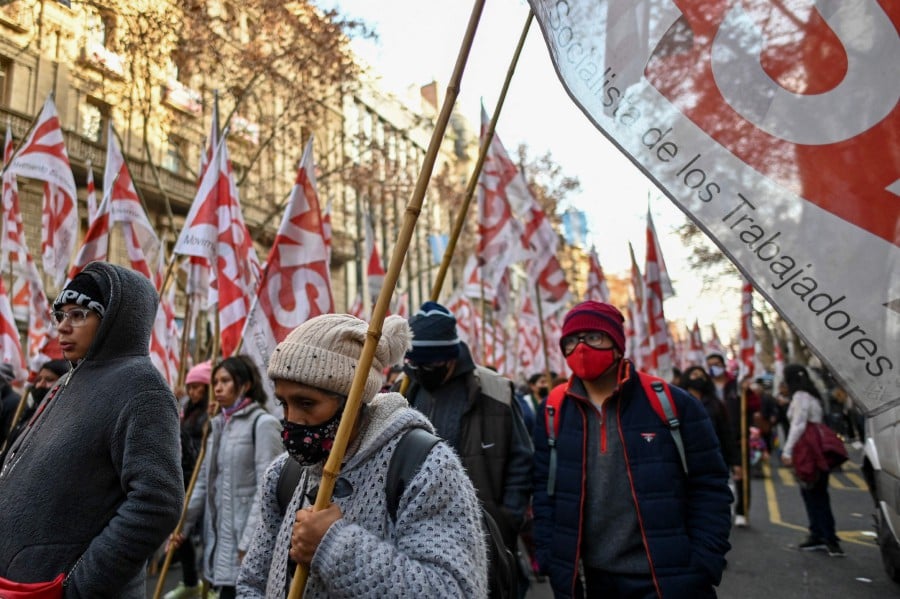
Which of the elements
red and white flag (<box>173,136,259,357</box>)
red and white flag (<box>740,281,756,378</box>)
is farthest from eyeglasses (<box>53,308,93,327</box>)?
red and white flag (<box>740,281,756,378</box>)

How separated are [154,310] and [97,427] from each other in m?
0.52

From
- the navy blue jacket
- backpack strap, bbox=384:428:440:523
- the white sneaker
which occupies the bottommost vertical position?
the white sneaker

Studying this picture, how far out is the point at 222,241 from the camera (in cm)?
645

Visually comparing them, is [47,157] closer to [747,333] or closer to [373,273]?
[373,273]

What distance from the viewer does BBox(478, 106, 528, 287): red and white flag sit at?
8469 millimetres

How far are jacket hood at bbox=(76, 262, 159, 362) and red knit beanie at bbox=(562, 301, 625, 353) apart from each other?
1.74 metres

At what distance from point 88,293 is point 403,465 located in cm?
146

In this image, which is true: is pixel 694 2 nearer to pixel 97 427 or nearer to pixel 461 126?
pixel 97 427

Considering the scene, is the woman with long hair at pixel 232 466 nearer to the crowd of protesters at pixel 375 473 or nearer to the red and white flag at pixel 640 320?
the crowd of protesters at pixel 375 473

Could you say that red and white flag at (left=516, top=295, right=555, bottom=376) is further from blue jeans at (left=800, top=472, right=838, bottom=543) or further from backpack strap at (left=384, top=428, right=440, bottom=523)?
backpack strap at (left=384, top=428, right=440, bottom=523)

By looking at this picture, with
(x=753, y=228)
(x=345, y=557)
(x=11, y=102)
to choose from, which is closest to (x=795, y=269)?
(x=753, y=228)

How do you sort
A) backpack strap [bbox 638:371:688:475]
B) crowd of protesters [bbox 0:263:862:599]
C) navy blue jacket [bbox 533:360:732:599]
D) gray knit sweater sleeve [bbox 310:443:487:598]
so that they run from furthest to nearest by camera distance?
backpack strap [bbox 638:371:688:475] → navy blue jacket [bbox 533:360:732:599] → crowd of protesters [bbox 0:263:862:599] → gray knit sweater sleeve [bbox 310:443:487:598]

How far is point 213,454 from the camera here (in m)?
4.59

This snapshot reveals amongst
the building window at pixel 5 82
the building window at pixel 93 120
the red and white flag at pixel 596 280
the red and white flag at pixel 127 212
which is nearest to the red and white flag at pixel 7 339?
the red and white flag at pixel 127 212
